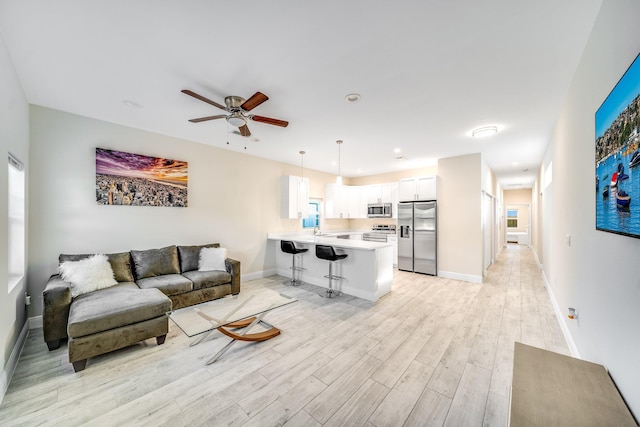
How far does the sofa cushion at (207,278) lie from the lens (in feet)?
Answer: 11.9

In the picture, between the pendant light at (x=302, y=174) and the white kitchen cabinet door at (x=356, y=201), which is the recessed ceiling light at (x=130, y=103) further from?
the white kitchen cabinet door at (x=356, y=201)

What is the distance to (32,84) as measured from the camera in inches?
100

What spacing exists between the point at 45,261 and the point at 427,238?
648 centimetres

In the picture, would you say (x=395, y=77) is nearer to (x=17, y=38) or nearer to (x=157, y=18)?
(x=157, y=18)

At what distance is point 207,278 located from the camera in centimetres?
372

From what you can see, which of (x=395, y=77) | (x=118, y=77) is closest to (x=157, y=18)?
(x=118, y=77)

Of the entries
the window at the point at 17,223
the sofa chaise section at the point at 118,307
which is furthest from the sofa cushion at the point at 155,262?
the window at the point at 17,223

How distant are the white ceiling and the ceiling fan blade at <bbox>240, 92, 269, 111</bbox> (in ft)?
0.60

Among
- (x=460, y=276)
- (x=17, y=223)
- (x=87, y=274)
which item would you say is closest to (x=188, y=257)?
(x=87, y=274)

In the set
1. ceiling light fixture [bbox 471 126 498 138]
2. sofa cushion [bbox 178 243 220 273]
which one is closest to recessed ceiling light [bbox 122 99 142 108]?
sofa cushion [bbox 178 243 220 273]

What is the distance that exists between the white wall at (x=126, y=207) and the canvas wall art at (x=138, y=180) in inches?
3.6

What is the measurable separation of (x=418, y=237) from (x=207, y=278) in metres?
4.57

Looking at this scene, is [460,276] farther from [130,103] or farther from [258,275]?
[130,103]

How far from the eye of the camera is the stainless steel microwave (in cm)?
685
